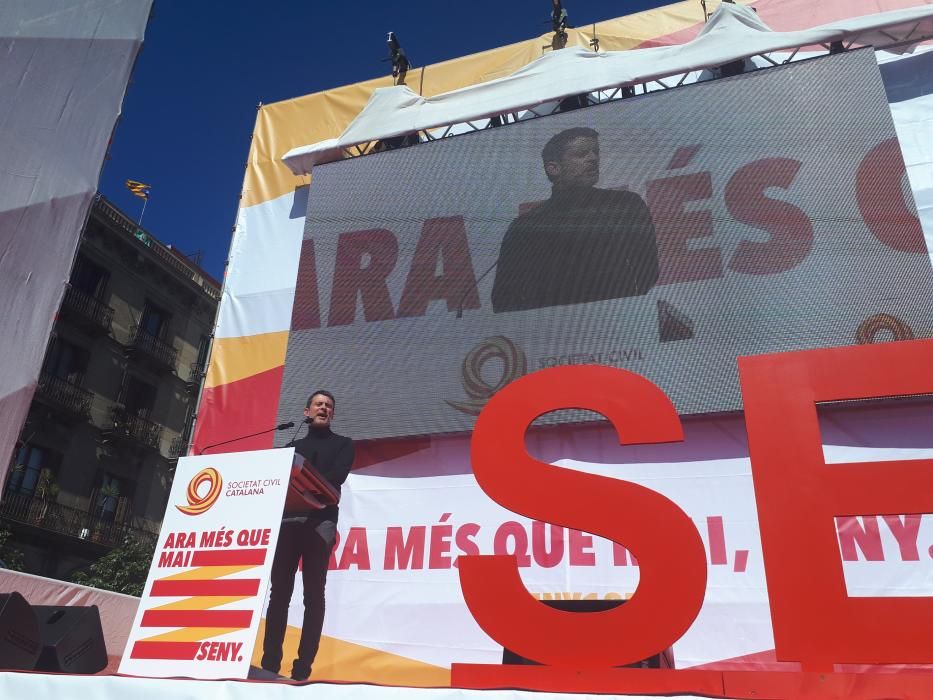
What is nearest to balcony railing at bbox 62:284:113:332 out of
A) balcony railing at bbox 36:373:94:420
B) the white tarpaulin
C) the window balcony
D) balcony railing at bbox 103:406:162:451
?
the window balcony

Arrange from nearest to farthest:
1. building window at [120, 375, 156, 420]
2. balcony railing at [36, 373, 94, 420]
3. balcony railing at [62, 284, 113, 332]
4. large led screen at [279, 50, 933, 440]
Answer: large led screen at [279, 50, 933, 440] < balcony railing at [36, 373, 94, 420] < balcony railing at [62, 284, 113, 332] < building window at [120, 375, 156, 420]

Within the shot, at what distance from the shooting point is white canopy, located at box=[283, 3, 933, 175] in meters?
8.38

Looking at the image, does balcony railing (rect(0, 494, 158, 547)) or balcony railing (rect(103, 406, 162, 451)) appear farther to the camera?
balcony railing (rect(103, 406, 162, 451))

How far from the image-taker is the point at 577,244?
314 inches

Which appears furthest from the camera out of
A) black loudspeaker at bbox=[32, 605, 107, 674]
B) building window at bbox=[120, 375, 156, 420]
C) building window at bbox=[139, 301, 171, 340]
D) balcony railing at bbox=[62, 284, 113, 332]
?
building window at bbox=[139, 301, 171, 340]

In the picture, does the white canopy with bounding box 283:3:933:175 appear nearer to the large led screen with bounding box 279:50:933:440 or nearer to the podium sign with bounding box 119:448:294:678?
the large led screen with bounding box 279:50:933:440

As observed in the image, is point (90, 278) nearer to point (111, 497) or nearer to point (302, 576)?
point (111, 497)

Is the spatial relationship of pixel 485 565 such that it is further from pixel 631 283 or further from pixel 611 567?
pixel 631 283

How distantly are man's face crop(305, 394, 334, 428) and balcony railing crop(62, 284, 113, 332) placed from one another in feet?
46.4

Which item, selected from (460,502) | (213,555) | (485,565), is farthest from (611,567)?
(213,555)

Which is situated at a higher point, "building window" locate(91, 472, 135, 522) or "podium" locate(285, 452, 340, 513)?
"building window" locate(91, 472, 135, 522)

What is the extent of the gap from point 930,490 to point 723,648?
3.58 m

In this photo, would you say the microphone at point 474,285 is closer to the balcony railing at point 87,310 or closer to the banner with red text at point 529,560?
the banner with red text at point 529,560

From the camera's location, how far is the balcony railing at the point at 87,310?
63.6ft
